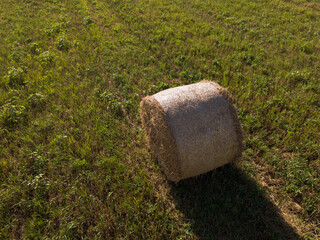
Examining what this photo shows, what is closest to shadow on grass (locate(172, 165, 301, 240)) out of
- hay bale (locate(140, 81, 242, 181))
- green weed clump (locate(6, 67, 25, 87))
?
hay bale (locate(140, 81, 242, 181))

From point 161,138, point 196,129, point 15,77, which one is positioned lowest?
point 161,138

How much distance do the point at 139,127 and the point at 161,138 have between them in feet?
4.88

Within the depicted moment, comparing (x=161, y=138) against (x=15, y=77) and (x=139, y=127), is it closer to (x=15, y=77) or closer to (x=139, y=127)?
(x=139, y=127)

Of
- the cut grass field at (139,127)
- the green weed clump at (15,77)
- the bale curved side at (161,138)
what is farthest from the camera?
the green weed clump at (15,77)

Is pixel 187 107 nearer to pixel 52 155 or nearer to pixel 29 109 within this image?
pixel 52 155

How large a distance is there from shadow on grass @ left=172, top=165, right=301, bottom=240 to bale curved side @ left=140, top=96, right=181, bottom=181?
482mm

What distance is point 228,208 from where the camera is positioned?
4.13 m

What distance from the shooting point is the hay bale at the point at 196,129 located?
13.3ft

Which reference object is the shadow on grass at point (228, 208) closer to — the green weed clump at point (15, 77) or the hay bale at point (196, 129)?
the hay bale at point (196, 129)

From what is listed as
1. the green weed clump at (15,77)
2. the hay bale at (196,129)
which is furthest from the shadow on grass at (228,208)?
the green weed clump at (15,77)

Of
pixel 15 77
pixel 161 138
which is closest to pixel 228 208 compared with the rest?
pixel 161 138

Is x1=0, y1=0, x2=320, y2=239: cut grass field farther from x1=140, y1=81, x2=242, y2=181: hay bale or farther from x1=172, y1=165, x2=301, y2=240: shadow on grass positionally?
x1=140, y1=81, x2=242, y2=181: hay bale

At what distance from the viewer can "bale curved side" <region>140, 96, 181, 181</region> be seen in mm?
4177

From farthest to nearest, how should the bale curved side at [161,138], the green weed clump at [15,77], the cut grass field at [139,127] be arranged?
the green weed clump at [15,77] → the bale curved side at [161,138] → the cut grass field at [139,127]
